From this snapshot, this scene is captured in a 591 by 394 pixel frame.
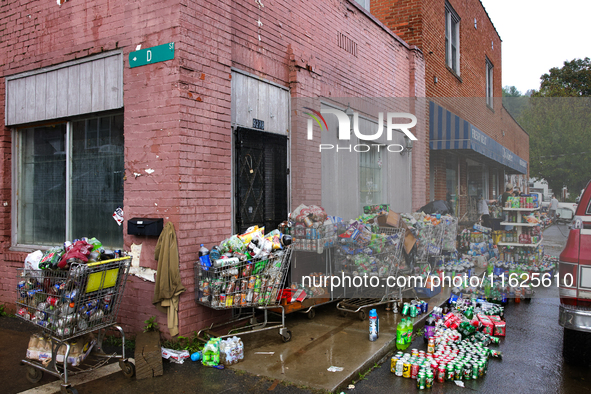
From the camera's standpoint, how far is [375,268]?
6.38 meters

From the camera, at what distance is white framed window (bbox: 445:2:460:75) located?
1327 cm

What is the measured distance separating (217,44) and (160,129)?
134 cm

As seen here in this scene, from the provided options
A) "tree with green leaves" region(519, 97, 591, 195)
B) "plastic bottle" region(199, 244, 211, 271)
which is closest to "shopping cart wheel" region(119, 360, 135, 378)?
"plastic bottle" region(199, 244, 211, 271)

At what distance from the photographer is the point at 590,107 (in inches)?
248

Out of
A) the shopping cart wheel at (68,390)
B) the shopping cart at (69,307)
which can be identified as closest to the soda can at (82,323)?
the shopping cart at (69,307)

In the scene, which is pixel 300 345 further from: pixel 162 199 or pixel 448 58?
pixel 448 58

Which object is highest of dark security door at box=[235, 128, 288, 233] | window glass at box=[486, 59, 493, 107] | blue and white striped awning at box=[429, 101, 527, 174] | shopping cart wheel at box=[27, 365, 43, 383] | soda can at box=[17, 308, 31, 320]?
window glass at box=[486, 59, 493, 107]

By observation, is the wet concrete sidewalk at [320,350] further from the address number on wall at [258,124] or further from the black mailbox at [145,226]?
the address number on wall at [258,124]

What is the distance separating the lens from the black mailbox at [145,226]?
4.87 meters

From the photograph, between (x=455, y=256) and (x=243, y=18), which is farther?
(x=455, y=256)

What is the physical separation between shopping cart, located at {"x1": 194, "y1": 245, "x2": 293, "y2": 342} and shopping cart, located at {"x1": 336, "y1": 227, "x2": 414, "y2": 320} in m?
1.47

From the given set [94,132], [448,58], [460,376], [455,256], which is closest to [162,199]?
[94,132]

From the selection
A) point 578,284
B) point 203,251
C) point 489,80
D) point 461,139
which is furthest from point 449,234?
point 489,80

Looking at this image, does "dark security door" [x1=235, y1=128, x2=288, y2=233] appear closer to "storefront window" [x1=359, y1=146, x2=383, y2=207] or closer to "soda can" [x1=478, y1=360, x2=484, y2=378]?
"storefront window" [x1=359, y1=146, x2=383, y2=207]
